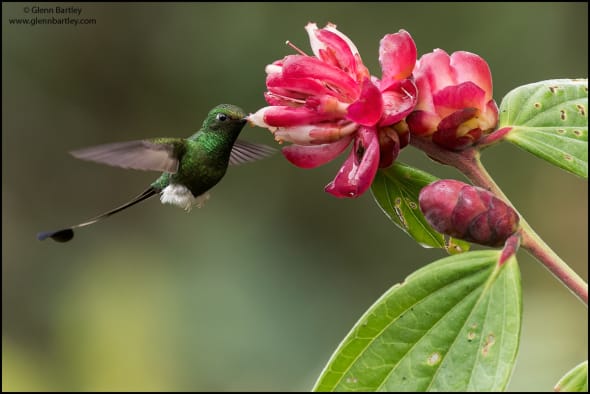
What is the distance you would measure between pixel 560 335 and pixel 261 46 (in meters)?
3.59

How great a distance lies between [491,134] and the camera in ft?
4.64

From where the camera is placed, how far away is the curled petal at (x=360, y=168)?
1.30m

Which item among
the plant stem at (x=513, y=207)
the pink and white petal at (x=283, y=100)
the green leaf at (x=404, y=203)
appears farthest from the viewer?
the green leaf at (x=404, y=203)

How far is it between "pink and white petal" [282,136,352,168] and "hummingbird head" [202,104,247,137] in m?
0.92

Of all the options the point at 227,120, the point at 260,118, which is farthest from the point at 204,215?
the point at 260,118

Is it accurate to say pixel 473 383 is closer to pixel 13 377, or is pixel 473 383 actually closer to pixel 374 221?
pixel 13 377

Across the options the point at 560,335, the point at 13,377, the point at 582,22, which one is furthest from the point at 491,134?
the point at 582,22

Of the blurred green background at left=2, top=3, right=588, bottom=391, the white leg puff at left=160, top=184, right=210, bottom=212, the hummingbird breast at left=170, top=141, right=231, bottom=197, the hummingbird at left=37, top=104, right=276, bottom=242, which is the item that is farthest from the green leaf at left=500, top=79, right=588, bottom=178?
the blurred green background at left=2, top=3, right=588, bottom=391

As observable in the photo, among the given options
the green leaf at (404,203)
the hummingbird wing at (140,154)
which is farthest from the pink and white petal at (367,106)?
the hummingbird wing at (140,154)

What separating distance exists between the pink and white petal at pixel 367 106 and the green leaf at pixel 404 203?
0.70 ft

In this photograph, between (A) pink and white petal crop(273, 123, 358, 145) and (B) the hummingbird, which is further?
(B) the hummingbird

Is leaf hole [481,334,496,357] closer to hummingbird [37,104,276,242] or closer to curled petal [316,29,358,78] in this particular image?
curled petal [316,29,358,78]

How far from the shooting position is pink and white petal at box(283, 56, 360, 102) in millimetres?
1350

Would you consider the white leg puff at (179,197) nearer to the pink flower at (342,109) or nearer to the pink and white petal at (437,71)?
the pink flower at (342,109)
